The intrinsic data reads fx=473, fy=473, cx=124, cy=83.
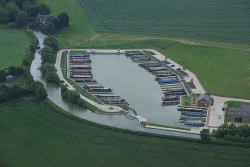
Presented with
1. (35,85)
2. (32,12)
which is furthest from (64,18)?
(35,85)

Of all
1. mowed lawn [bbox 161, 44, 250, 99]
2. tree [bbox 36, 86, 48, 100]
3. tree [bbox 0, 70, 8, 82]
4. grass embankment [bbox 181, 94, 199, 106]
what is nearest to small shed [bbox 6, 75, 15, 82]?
tree [bbox 0, 70, 8, 82]

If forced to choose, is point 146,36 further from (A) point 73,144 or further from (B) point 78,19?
(A) point 73,144

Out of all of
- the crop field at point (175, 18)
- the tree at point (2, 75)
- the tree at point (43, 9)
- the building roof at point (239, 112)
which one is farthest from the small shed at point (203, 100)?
the tree at point (43, 9)

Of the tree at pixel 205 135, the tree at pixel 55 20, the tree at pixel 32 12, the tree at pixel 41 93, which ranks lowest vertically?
the tree at pixel 205 135

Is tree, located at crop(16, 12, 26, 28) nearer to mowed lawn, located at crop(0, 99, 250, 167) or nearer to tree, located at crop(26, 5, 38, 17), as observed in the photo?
tree, located at crop(26, 5, 38, 17)

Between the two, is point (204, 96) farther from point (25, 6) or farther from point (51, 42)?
point (25, 6)

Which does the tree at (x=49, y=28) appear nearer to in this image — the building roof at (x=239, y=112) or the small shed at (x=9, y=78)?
the small shed at (x=9, y=78)

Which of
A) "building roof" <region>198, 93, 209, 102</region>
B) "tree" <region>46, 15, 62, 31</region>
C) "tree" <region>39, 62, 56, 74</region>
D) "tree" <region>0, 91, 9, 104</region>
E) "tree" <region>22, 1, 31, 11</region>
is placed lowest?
"tree" <region>0, 91, 9, 104</region>
